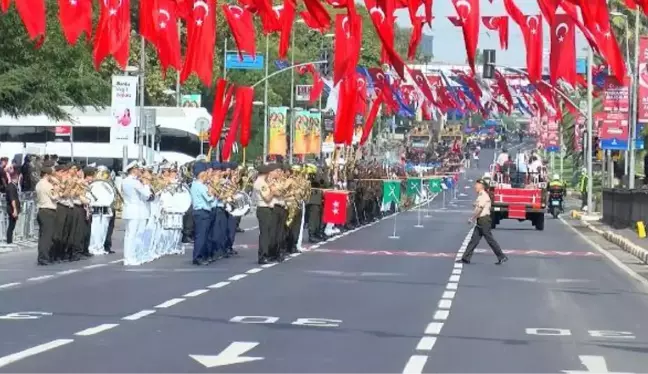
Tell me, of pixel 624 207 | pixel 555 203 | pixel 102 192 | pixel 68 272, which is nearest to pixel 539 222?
pixel 624 207

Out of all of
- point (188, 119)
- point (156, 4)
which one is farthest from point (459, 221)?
point (156, 4)

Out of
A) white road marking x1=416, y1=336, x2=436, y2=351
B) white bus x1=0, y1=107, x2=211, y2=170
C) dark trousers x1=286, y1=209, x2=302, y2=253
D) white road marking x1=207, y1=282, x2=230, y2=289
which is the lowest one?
white road marking x1=207, y1=282, x2=230, y2=289

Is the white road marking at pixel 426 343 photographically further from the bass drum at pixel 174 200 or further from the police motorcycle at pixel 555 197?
the police motorcycle at pixel 555 197

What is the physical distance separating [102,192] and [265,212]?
3.74m

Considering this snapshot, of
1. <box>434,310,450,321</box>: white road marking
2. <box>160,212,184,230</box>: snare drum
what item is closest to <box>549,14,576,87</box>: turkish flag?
<box>434,310,450,321</box>: white road marking

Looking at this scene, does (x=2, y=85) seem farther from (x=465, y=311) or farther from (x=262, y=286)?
(x=465, y=311)

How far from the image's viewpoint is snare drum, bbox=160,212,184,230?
33.2m

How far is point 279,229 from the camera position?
32.2m

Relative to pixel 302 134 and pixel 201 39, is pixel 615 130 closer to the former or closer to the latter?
pixel 302 134

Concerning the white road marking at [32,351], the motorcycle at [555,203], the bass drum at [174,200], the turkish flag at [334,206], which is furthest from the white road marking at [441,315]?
the motorcycle at [555,203]

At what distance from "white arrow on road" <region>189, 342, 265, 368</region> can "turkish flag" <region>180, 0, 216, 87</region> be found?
1069 centimetres

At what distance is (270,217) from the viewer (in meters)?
32.0

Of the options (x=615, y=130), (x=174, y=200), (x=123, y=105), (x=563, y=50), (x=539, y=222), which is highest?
(x=563, y=50)

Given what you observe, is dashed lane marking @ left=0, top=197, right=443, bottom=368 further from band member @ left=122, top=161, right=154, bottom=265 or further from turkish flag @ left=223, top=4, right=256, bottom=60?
band member @ left=122, top=161, right=154, bottom=265
